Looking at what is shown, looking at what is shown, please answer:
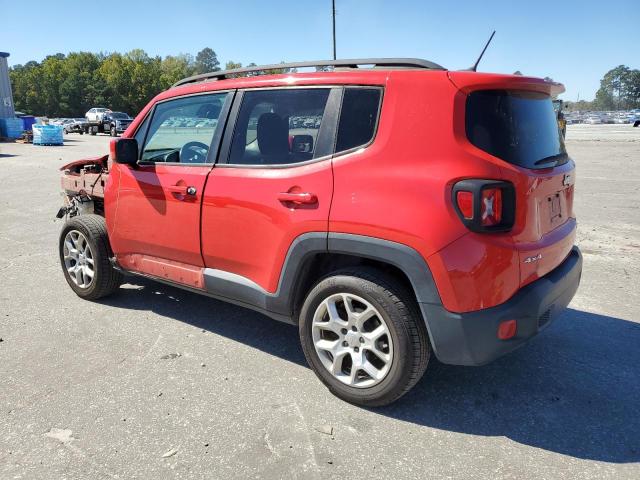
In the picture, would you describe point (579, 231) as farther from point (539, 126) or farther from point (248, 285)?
point (248, 285)

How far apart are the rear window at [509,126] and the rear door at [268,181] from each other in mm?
788

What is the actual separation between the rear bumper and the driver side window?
6.42 feet

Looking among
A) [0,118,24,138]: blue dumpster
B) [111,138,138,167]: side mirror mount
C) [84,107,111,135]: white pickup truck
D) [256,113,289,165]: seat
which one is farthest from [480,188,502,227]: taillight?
[84,107,111,135]: white pickup truck

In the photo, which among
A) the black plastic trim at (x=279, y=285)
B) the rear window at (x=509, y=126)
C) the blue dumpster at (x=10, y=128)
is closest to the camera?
the rear window at (x=509, y=126)

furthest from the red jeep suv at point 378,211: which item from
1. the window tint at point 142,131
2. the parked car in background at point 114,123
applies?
the parked car in background at point 114,123

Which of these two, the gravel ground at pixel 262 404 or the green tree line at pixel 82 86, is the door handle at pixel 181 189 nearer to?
the gravel ground at pixel 262 404

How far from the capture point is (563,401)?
2867mm

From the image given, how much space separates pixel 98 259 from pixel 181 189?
132cm

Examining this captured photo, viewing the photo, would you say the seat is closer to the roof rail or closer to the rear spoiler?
the roof rail

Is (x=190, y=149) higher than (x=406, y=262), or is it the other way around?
(x=190, y=149)

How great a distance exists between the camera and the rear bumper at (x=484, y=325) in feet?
7.98

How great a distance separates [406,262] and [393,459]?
95cm

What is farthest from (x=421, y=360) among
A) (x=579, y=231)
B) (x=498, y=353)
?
(x=579, y=231)

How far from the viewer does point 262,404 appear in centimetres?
286
